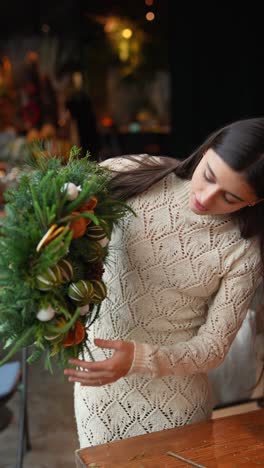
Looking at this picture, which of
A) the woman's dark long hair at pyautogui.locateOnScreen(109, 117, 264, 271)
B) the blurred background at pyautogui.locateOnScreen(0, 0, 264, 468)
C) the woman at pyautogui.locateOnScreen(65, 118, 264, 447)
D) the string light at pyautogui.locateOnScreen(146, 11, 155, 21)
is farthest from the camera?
the string light at pyautogui.locateOnScreen(146, 11, 155, 21)

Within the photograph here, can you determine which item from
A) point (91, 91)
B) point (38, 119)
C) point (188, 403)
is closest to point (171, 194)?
point (188, 403)

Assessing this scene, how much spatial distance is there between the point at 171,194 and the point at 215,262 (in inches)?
7.5

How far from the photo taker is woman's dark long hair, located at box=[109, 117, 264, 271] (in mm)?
1301

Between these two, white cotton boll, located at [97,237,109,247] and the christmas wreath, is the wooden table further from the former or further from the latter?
white cotton boll, located at [97,237,109,247]

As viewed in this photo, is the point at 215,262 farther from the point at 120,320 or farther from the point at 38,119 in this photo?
the point at 38,119

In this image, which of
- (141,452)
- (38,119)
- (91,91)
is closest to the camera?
(141,452)

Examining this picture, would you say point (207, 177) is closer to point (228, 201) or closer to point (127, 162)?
point (228, 201)

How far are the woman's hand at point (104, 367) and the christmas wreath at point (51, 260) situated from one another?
39 millimetres

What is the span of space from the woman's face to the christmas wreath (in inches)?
8.3

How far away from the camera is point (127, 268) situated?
151 cm

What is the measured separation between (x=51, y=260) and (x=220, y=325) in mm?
487

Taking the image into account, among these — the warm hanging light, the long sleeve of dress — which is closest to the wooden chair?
the long sleeve of dress

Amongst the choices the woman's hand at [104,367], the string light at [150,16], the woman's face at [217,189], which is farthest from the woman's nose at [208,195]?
the string light at [150,16]

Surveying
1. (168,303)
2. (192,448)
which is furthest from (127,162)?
(192,448)
